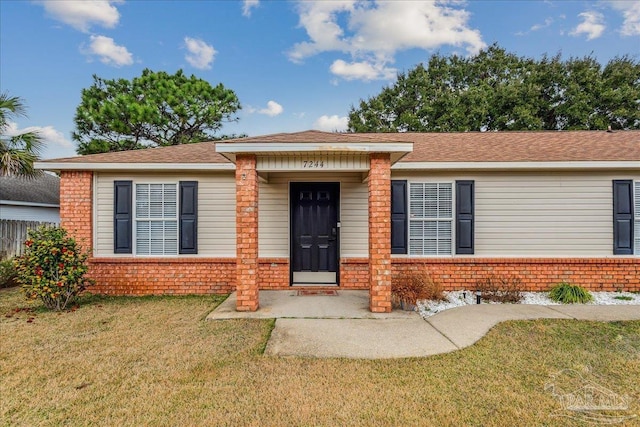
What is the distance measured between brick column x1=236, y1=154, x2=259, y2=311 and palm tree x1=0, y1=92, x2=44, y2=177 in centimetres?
633

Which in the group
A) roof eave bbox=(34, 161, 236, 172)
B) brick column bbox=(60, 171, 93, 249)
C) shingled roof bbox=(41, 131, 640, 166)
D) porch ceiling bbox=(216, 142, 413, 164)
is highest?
shingled roof bbox=(41, 131, 640, 166)

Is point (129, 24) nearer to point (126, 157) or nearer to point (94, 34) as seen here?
point (94, 34)

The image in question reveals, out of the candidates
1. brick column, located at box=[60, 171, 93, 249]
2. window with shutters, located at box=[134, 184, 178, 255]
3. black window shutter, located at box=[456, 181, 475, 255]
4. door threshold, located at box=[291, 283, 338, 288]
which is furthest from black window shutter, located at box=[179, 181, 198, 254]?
black window shutter, located at box=[456, 181, 475, 255]

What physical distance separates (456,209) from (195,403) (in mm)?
5548

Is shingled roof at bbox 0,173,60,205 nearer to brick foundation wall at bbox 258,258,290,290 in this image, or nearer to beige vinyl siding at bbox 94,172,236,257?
beige vinyl siding at bbox 94,172,236,257

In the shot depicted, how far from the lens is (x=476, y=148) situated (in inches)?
277

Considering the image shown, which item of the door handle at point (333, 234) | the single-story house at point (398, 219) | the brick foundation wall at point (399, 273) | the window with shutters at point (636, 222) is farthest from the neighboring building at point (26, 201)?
the window with shutters at point (636, 222)

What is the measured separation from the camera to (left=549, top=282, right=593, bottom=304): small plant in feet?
18.5

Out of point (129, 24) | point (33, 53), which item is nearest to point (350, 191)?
point (129, 24)

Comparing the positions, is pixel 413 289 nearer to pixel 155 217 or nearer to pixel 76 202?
pixel 155 217

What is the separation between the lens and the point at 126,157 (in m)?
6.32

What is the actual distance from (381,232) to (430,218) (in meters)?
1.92

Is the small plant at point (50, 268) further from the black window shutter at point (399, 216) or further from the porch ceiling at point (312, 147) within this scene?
the black window shutter at point (399, 216)

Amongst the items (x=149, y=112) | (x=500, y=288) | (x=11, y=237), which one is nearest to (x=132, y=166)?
(x=11, y=237)
